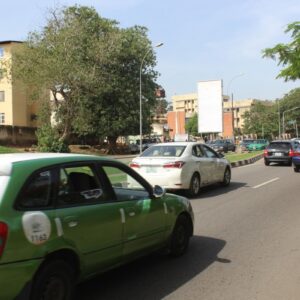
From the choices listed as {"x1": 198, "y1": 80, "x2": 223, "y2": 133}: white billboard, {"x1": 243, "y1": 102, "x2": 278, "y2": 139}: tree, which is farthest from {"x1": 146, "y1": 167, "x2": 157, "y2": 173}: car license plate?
{"x1": 243, "y1": 102, "x2": 278, "y2": 139}: tree

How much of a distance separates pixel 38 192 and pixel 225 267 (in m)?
2.94

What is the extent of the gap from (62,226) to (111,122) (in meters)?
49.4

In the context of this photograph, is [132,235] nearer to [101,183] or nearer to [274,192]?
[101,183]

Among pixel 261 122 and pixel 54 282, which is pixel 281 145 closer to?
pixel 54 282

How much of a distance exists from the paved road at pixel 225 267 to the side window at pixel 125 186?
94 cm

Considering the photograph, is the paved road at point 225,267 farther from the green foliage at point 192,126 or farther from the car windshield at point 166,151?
the green foliage at point 192,126

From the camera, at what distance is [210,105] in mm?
44844

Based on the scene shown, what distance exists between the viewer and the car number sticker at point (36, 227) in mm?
4398

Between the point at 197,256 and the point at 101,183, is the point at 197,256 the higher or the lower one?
the lower one

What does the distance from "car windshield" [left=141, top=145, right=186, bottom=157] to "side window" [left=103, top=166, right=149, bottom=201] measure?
7.41 metres

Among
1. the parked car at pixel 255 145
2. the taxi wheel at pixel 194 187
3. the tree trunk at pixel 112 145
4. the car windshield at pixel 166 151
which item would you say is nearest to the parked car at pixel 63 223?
the taxi wheel at pixel 194 187

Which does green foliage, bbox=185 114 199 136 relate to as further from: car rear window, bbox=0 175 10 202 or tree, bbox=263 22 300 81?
car rear window, bbox=0 175 10 202

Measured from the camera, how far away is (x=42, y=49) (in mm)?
47219

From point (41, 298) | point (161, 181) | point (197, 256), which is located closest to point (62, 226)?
point (41, 298)
